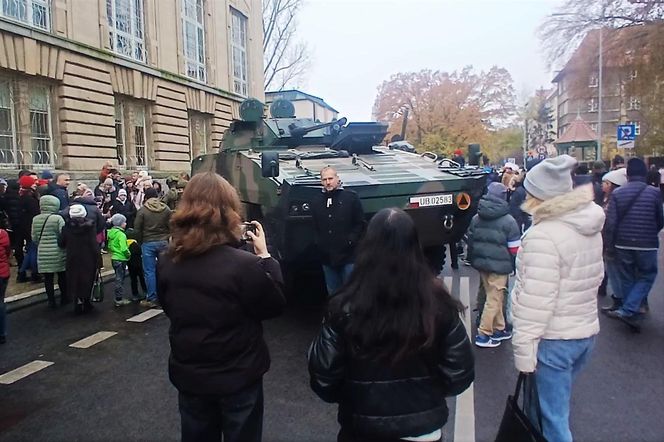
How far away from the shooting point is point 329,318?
214cm

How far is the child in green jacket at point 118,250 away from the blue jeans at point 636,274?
19.7 ft

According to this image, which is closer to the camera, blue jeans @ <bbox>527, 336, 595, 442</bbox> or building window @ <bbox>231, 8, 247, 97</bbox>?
blue jeans @ <bbox>527, 336, 595, 442</bbox>

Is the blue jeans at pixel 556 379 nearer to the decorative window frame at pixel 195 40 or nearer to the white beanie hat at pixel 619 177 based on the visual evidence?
the white beanie hat at pixel 619 177

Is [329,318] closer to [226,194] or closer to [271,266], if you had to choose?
[271,266]

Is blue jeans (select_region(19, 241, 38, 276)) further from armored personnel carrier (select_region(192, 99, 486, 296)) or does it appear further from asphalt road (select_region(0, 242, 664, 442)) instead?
armored personnel carrier (select_region(192, 99, 486, 296))

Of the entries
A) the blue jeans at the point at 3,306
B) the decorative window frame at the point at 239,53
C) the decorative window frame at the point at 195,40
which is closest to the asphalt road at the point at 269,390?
the blue jeans at the point at 3,306

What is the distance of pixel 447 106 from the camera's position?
133 feet

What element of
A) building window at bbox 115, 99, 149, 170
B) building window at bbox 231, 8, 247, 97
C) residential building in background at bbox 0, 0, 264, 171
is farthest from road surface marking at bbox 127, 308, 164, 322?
building window at bbox 231, 8, 247, 97

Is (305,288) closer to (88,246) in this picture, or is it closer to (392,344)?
(88,246)

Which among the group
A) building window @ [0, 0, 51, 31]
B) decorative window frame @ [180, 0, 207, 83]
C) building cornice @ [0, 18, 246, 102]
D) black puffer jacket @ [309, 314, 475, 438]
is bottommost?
black puffer jacket @ [309, 314, 475, 438]

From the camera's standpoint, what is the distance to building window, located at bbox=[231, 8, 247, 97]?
25656mm

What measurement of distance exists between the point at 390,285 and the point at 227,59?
23630mm

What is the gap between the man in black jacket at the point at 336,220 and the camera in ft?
18.1

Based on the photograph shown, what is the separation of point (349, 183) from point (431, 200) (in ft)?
3.11
